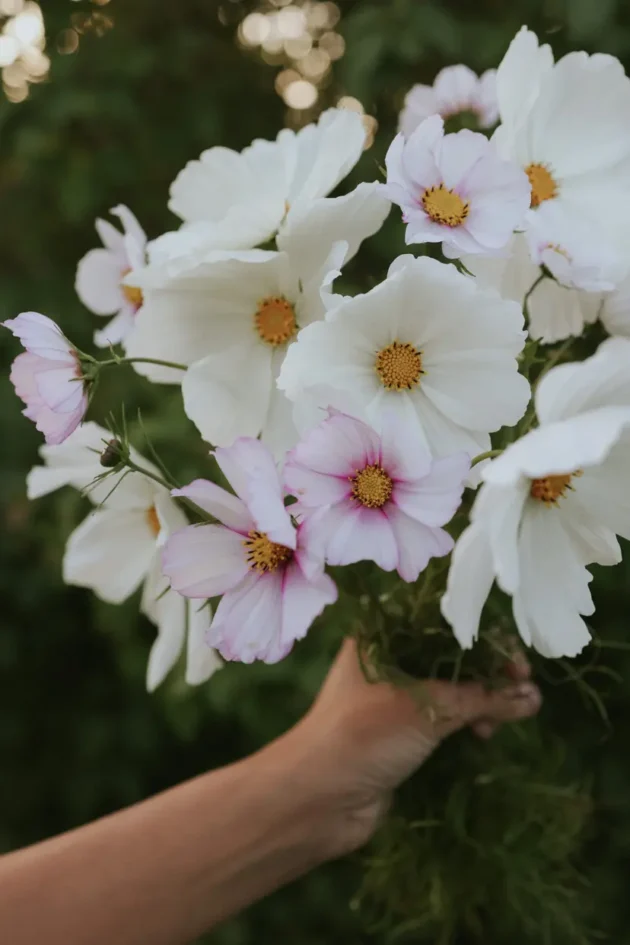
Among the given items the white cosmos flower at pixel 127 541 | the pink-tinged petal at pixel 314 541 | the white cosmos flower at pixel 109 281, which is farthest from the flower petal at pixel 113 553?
the pink-tinged petal at pixel 314 541

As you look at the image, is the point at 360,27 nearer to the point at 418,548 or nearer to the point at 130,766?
the point at 418,548

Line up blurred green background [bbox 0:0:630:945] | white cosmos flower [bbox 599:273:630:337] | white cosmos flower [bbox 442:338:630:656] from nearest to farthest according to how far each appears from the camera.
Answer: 1. white cosmos flower [bbox 442:338:630:656]
2. white cosmos flower [bbox 599:273:630:337]
3. blurred green background [bbox 0:0:630:945]

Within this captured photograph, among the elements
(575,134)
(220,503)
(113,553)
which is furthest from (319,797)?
(575,134)

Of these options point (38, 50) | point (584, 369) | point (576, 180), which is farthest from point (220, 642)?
point (38, 50)

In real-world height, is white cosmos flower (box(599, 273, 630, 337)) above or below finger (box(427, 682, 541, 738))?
above

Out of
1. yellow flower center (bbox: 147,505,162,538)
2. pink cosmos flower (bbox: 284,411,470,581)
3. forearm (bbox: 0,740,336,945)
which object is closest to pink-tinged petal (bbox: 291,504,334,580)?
pink cosmos flower (bbox: 284,411,470,581)

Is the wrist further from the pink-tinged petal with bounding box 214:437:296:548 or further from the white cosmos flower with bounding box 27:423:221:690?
A: the pink-tinged petal with bounding box 214:437:296:548

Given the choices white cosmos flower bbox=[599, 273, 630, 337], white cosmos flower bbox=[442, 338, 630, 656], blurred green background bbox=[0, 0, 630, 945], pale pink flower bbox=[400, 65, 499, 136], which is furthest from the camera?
blurred green background bbox=[0, 0, 630, 945]
